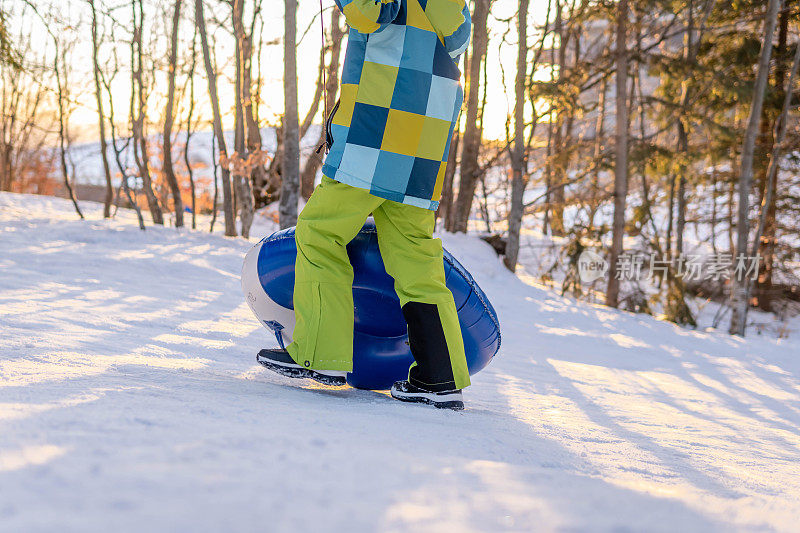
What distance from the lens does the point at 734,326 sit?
775cm

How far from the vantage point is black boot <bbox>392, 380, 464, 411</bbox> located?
6.01 ft

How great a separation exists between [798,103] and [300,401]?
10.2 m

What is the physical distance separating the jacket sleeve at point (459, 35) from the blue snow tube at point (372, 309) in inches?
24.5

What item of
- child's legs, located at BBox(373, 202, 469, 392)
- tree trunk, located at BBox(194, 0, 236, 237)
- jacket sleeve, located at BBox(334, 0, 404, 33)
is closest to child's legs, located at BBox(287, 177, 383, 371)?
child's legs, located at BBox(373, 202, 469, 392)

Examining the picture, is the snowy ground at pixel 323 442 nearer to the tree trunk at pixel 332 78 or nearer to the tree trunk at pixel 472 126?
the tree trunk at pixel 332 78

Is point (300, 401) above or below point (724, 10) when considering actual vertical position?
below

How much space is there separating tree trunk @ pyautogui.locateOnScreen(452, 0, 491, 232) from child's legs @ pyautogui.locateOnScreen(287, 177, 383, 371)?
286 inches

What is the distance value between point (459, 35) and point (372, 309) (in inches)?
36.8

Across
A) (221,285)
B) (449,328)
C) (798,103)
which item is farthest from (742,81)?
(449,328)

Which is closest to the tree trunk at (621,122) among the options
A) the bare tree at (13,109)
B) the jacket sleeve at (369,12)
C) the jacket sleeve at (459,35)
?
the jacket sleeve at (459,35)

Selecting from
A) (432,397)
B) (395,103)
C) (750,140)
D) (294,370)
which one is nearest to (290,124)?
(395,103)

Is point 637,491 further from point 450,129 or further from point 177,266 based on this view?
point 177,266

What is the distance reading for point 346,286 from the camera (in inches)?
73.7

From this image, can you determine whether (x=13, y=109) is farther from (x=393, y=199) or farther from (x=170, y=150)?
(x=393, y=199)
